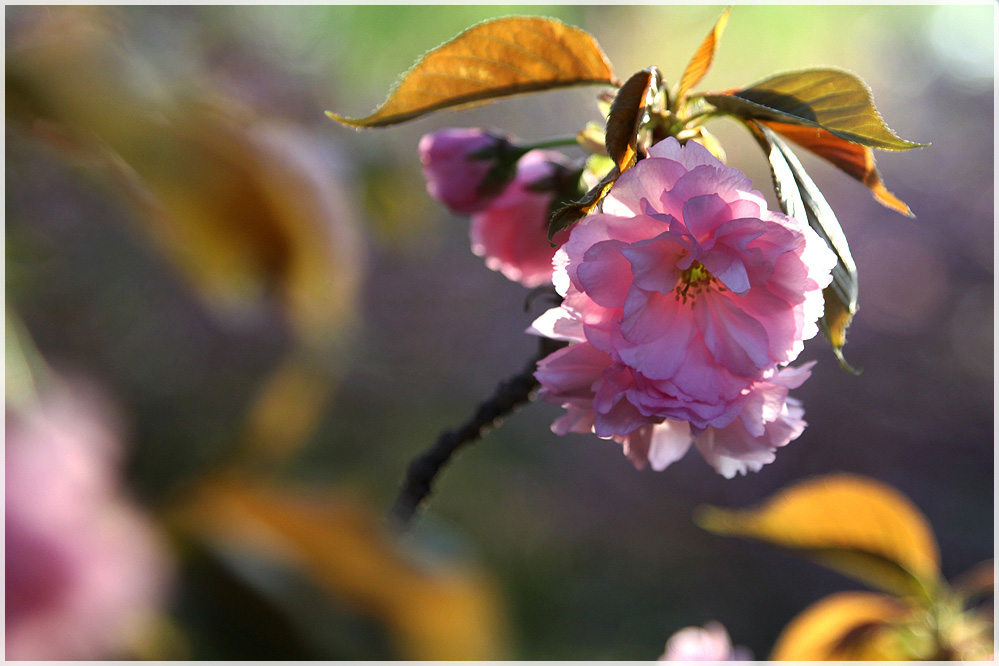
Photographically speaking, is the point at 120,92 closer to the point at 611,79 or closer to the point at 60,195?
the point at 611,79

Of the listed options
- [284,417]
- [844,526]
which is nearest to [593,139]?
[844,526]

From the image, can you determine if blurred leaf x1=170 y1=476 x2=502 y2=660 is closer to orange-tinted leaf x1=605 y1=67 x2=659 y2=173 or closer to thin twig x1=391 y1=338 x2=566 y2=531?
thin twig x1=391 y1=338 x2=566 y2=531

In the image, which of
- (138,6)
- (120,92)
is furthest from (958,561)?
(138,6)

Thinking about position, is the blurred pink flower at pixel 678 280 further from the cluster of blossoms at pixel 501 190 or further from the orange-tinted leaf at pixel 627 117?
the cluster of blossoms at pixel 501 190

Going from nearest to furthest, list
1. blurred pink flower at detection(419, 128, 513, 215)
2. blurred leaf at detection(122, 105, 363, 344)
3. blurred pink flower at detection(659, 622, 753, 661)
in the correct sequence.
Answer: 1. blurred pink flower at detection(419, 128, 513, 215)
2. blurred pink flower at detection(659, 622, 753, 661)
3. blurred leaf at detection(122, 105, 363, 344)

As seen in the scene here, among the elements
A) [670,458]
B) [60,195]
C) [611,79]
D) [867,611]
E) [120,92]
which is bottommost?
[867,611]

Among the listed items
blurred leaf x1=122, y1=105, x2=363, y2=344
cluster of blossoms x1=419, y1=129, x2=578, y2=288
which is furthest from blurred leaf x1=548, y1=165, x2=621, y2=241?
blurred leaf x1=122, y1=105, x2=363, y2=344

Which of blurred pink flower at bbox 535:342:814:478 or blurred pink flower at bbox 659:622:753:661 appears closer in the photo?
blurred pink flower at bbox 535:342:814:478
